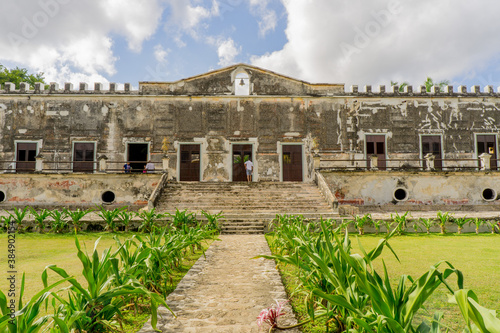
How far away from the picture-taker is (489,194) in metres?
15.5

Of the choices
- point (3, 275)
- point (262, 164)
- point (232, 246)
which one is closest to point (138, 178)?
point (262, 164)

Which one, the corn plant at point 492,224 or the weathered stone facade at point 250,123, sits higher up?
the weathered stone facade at point 250,123

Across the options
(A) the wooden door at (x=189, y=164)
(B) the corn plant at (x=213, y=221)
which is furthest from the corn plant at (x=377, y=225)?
(A) the wooden door at (x=189, y=164)

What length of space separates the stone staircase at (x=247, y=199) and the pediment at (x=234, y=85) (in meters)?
6.02

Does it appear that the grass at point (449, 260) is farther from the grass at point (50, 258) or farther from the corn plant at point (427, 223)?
the grass at point (50, 258)

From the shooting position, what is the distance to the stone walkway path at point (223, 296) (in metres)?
2.75

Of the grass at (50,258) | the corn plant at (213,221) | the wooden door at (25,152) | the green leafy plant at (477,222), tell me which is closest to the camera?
the grass at (50,258)

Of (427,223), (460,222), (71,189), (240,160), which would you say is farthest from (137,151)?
(460,222)

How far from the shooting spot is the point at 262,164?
18375mm

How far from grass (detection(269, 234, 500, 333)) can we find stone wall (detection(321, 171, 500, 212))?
238 inches

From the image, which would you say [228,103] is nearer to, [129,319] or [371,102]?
[371,102]

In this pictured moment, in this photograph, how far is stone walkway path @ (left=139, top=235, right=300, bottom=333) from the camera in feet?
9.02

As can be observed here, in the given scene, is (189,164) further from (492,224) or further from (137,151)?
(492,224)

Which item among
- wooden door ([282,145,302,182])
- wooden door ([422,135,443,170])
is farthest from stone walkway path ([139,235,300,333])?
wooden door ([422,135,443,170])
